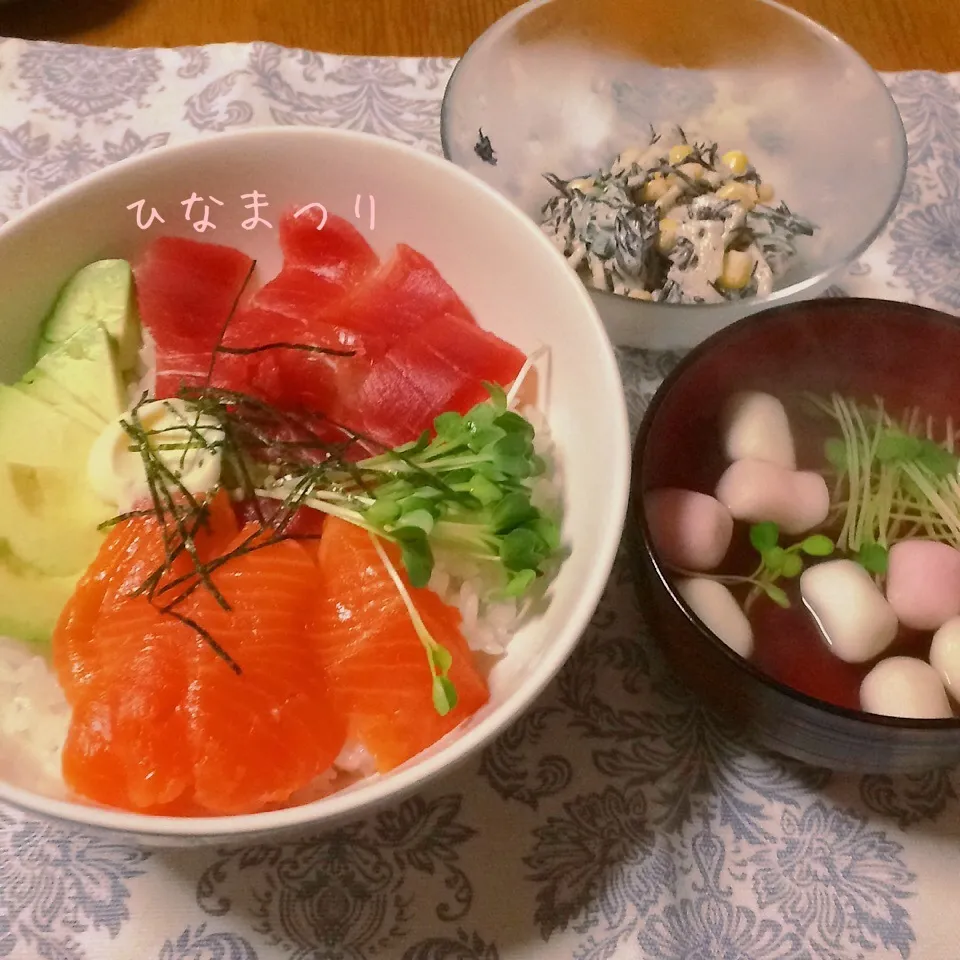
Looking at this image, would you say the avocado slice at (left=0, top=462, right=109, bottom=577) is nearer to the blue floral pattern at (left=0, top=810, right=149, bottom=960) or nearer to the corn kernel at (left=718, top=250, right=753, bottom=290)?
the blue floral pattern at (left=0, top=810, right=149, bottom=960)

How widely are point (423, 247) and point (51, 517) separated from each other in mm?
459

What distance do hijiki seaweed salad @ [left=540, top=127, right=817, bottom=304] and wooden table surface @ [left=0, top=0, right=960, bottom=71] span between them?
47 centimetres

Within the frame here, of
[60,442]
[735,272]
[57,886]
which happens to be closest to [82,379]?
[60,442]

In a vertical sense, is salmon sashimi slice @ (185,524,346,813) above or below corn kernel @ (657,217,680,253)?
below

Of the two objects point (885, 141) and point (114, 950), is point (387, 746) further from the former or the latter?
point (885, 141)

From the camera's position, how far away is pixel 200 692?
69 centimetres

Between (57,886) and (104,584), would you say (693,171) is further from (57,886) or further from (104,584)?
(57,886)

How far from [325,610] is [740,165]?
2.64 ft

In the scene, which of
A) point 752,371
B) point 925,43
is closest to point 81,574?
point 752,371

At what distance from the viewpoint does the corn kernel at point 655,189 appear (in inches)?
43.6

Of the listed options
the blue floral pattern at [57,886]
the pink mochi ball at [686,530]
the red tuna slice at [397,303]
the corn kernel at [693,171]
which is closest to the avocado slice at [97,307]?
the red tuna slice at [397,303]

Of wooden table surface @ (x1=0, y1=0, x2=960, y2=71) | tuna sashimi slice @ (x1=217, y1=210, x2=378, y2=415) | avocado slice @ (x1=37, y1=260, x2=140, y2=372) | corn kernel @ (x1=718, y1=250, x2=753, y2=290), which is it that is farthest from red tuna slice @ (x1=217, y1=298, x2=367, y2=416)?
wooden table surface @ (x1=0, y1=0, x2=960, y2=71)

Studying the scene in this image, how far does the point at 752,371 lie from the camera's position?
935 millimetres

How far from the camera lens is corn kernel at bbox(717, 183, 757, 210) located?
110 cm
